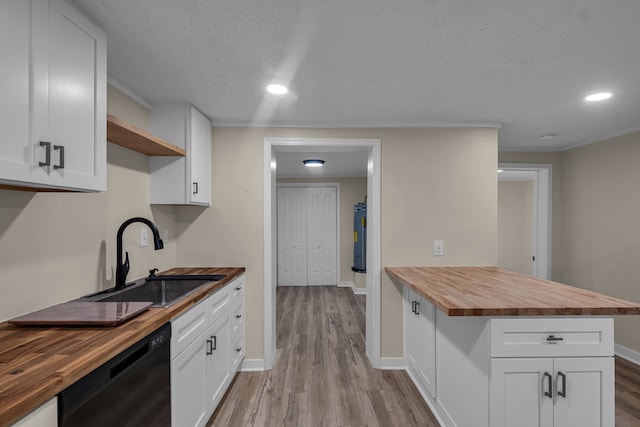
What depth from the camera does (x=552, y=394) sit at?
4.81 ft

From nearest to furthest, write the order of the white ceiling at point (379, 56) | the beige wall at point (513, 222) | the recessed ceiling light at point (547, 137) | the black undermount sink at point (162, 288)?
the white ceiling at point (379, 56) → the black undermount sink at point (162, 288) → the recessed ceiling light at point (547, 137) → the beige wall at point (513, 222)

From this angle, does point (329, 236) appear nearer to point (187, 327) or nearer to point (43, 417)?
point (187, 327)

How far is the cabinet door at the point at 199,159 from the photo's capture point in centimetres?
236

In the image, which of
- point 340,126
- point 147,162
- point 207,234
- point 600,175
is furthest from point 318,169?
point 600,175

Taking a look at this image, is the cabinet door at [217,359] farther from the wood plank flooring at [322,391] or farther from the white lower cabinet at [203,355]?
the wood plank flooring at [322,391]

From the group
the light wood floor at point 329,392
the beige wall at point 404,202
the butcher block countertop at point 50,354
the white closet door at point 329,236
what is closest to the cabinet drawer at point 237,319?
the beige wall at point 404,202

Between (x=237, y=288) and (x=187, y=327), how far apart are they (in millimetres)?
931

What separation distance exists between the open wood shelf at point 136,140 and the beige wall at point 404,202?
62 centimetres

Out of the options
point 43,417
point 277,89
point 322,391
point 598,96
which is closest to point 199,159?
point 277,89

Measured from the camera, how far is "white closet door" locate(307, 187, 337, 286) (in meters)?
6.18

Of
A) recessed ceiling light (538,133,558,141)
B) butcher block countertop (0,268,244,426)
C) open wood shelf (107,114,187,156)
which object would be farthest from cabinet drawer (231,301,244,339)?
recessed ceiling light (538,133,558,141)

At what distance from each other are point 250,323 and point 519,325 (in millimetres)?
2102

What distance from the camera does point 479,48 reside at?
158 centimetres

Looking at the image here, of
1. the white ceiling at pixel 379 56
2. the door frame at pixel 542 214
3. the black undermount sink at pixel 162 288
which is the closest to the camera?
the white ceiling at pixel 379 56
